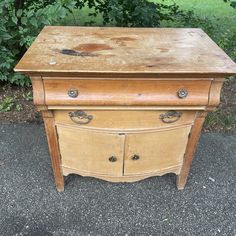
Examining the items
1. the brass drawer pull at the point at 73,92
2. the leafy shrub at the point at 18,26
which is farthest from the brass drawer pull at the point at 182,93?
the leafy shrub at the point at 18,26

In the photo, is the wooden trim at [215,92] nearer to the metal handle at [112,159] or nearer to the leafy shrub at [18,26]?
the metal handle at [112,159]

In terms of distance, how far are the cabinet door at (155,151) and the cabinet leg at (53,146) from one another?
0.41 meters

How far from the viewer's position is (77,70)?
1474 mm

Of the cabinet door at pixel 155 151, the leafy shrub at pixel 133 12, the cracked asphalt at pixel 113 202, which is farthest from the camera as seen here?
the leafy shrub at pixel 133 12

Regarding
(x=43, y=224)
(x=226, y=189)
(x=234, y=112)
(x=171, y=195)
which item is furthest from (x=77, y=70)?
(x=234, y=112)

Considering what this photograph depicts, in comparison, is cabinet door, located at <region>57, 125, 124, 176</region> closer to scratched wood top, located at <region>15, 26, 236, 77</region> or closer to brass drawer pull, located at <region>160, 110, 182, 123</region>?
brass drawer pull, located at <region>160, 110, 182, 123</region>

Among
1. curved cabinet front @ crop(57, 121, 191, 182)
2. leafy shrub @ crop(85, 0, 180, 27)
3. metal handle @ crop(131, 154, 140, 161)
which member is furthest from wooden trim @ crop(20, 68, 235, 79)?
leafy shrub @ crop(85, 0, 180, 27)

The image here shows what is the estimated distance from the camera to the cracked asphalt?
1.92 meters

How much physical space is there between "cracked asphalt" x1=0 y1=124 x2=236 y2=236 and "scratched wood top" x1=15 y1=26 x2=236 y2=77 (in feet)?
3.10

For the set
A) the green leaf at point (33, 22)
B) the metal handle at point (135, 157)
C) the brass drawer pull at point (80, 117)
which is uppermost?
the brass drawer pull at point (80, 117)

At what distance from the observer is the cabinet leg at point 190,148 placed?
1.78 metres

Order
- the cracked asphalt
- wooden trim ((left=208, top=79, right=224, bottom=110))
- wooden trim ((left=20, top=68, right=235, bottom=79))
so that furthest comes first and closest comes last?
the cracked asphalt → wooden trim ((left=208, top=79, right=224, bottom=110)) → wooden trim ((left=20, top=68, right=235, bottom=79))

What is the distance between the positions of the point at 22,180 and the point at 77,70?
112cm

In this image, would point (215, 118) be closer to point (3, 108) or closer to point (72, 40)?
point (72, 40)
